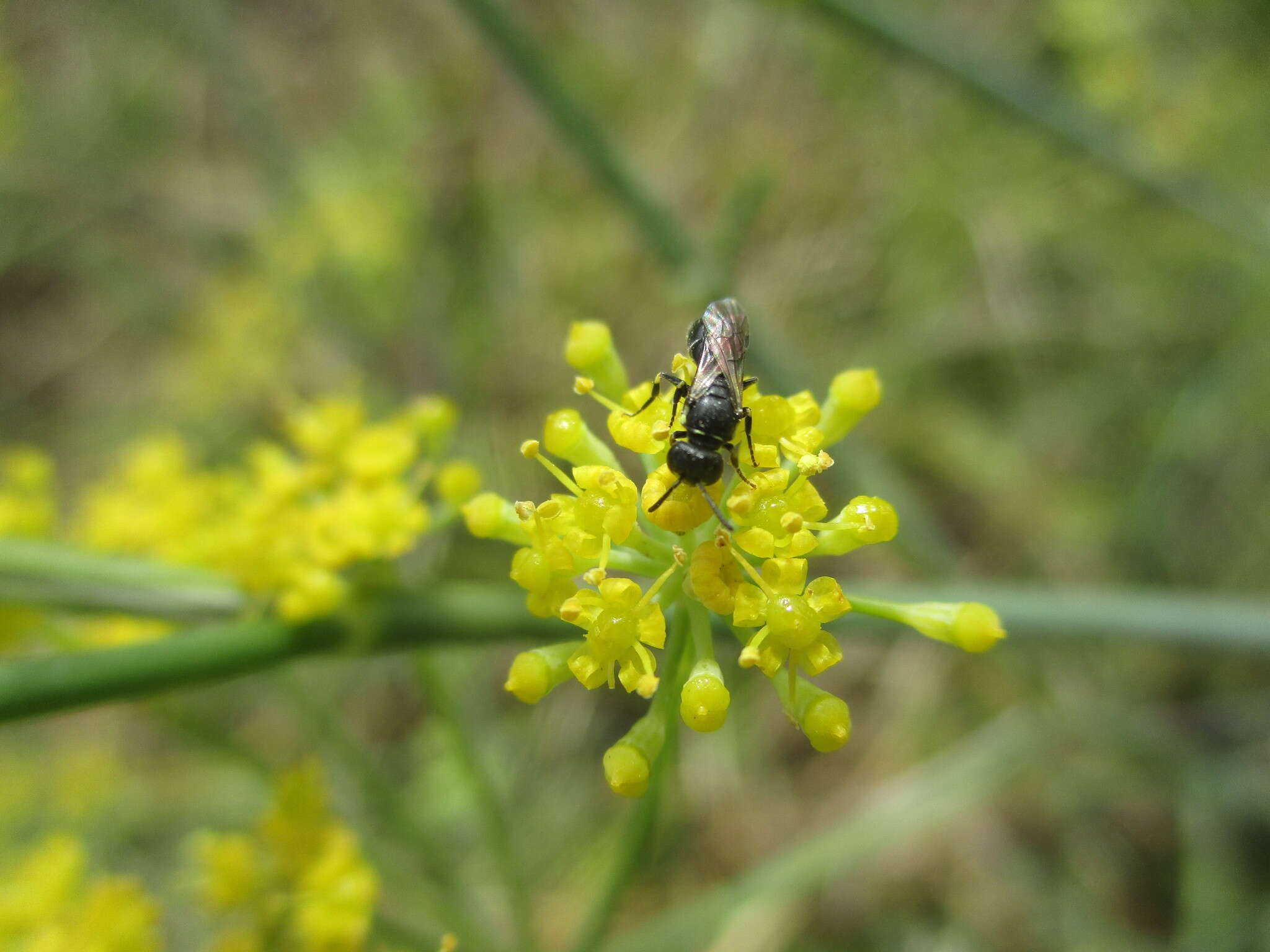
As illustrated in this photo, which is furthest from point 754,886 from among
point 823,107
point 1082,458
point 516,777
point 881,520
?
point 823,107

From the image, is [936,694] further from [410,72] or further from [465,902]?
[410,72]

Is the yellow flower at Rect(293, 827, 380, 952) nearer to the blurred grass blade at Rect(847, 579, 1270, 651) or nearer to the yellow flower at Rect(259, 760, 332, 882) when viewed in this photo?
the yellow flower at Rect(259, 760, 332, 882)

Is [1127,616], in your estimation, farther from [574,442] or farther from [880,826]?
[574,442]

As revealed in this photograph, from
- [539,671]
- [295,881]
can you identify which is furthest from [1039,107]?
[295,881]

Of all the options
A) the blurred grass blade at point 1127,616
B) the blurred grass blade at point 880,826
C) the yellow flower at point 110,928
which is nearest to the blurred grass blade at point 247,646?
the yellow flower at point 110,928

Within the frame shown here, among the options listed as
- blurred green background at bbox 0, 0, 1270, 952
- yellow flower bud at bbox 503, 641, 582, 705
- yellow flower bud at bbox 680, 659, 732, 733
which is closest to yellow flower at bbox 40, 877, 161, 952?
blurred green background at bbox 0, 0, 1270, 952

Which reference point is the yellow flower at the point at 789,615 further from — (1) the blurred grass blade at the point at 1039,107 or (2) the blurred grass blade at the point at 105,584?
(1) the blurred grass blade at the point at 1039,107
